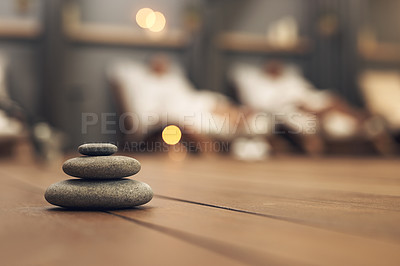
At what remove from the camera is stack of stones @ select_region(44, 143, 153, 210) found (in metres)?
0.78

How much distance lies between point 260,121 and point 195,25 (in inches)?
56.9

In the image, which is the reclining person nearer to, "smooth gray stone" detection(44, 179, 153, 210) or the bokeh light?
the bokeh light

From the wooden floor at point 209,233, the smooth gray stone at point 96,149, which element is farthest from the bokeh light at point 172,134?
the smooth gray stone at point 96,149

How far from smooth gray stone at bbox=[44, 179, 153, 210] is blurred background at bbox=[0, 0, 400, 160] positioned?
2943mm

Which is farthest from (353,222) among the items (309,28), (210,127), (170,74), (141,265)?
(309,28)

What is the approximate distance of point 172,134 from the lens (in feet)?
13.1

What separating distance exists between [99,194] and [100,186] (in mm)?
Result: 16

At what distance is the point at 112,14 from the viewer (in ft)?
17.4
